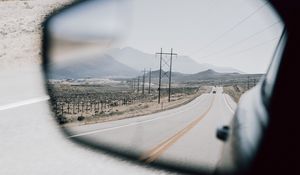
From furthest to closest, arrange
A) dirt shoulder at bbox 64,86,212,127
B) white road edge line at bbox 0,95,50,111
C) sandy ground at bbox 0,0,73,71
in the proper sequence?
sandy ground at bbox 0,0,73,71 < dirt shoulder at bbox 64,86,212,127 < white road edge line at bbox 0,95,50,111

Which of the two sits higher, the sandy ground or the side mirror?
the sandy ground

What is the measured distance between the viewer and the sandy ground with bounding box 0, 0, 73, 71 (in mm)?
29756

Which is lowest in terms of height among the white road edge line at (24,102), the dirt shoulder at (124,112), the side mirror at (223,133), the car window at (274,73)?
the dirt shoulder at (124,112)

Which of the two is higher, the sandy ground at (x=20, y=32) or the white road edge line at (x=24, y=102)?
the sandy ground at (x=20, y=32)

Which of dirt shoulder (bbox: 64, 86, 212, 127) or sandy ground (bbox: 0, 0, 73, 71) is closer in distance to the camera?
dirt shoulder (bbox: 64, 86, 212, 127)

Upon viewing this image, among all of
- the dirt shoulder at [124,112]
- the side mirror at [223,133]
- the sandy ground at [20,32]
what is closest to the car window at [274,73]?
the side mirror at [223,133]

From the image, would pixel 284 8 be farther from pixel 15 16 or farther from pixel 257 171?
pixel 15 16

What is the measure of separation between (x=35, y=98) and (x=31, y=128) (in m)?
5.47

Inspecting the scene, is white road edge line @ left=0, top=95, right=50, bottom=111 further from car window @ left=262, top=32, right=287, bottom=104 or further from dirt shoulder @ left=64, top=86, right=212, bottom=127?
car window @ left=262, top=32, right=287, bottom=104

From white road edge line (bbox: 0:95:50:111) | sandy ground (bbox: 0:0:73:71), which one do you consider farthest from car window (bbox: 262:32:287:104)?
sandy ground (bbox: 0:0:73:71)

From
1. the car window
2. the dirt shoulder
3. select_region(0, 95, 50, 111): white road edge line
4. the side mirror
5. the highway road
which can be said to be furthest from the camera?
the dirt shoulder

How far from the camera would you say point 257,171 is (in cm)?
153

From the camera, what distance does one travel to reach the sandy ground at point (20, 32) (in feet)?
97.6

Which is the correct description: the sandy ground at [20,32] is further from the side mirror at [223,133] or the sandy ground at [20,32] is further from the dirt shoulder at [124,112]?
the side mirror at [223,133]
